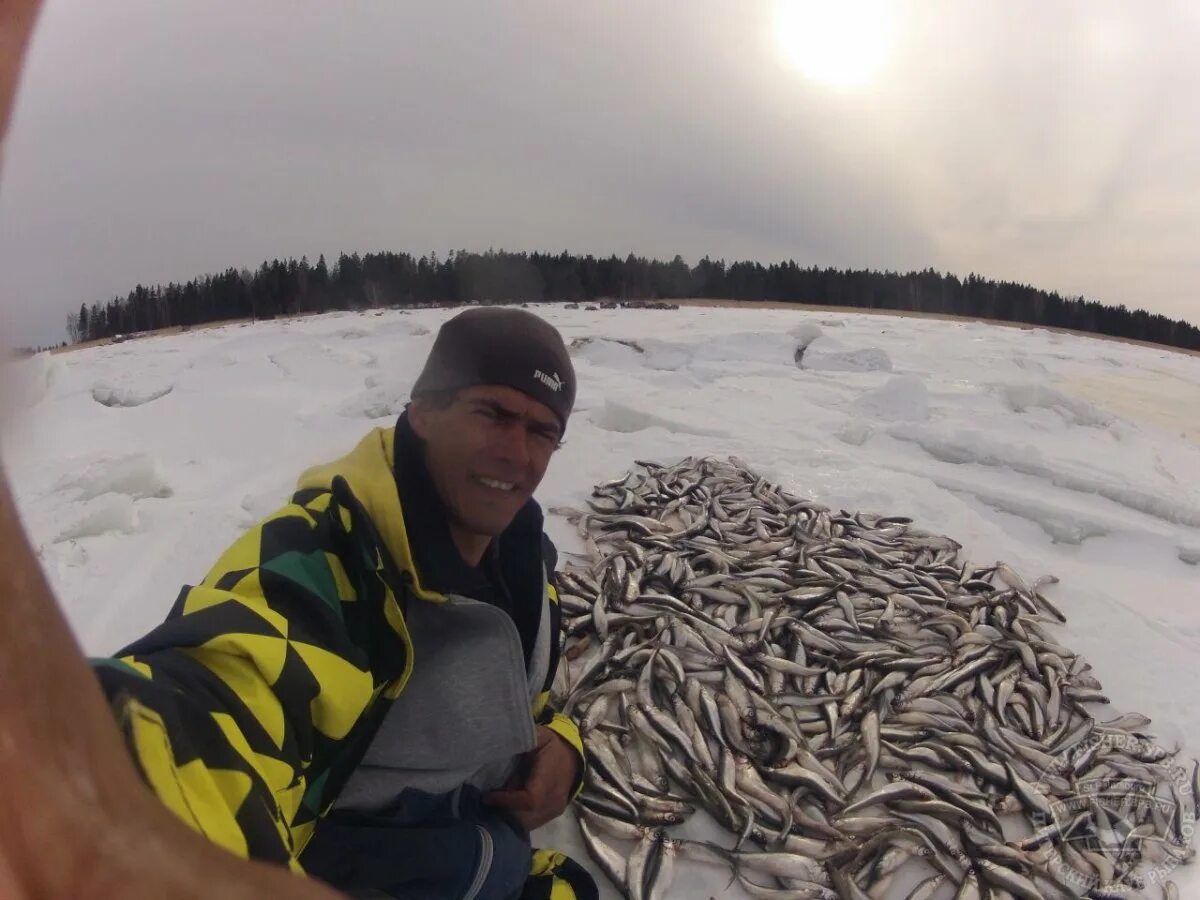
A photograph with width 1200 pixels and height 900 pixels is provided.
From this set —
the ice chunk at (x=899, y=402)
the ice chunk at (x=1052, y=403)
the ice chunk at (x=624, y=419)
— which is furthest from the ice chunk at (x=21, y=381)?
the ice chunk at (x=1052, y=403)

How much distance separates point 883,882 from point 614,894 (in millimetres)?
1071

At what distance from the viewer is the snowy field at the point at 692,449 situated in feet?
12.1

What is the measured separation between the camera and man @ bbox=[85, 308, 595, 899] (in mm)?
1403

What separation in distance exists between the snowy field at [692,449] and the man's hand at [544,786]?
10.6 inches

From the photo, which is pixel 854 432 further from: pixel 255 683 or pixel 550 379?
pixel 255 683

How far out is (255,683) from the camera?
1301 millimetres

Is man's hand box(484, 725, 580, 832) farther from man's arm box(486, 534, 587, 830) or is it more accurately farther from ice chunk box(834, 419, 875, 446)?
ice chunk box(834, 419, 875, 446)

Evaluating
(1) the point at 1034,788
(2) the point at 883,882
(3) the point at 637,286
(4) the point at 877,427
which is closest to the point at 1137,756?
(1) the point at 1034,788

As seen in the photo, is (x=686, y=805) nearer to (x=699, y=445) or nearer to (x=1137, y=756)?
(x=1137, y=756)

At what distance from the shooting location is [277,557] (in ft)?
5.16

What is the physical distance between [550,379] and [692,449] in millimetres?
5144

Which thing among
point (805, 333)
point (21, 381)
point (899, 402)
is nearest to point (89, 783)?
point (21, 381)

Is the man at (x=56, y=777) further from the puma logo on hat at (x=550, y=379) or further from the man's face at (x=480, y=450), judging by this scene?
the puma logo on hat at (x=550, y=379)

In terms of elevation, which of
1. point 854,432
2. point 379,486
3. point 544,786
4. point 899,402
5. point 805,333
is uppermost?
point 805,333
